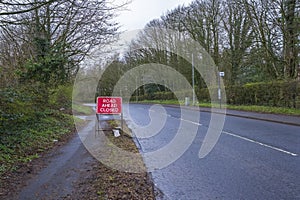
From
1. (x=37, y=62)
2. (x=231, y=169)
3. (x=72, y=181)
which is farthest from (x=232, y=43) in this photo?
(x=72, y=181)

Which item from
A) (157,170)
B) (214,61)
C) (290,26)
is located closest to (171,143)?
(157,170)

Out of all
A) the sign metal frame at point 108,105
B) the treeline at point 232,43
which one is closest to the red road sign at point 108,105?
the sign metal frame at point 108,105

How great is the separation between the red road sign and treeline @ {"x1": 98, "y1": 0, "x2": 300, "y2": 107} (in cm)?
1296

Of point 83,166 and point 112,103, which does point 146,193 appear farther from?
point 112,103

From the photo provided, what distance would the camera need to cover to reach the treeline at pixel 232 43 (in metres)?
22.0

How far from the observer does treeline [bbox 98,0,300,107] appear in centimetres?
2195

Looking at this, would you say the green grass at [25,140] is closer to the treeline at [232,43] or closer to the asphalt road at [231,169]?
the asphalt road at [231,169]

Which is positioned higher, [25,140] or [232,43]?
[232,43]

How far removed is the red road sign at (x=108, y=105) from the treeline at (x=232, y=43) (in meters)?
13.0

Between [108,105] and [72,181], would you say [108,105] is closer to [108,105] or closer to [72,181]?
[108,105]

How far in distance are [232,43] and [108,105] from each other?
2395 centimetres

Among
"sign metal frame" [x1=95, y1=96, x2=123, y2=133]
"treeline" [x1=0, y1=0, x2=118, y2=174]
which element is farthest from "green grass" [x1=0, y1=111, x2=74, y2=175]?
"sign metal frame" [x1=95, y1=96, x2=123, y2=133]

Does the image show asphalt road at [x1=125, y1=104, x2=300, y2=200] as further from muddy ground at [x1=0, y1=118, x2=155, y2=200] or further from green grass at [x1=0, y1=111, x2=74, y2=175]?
green grass at [x1=0, y1=111, x2=74, y2=175]

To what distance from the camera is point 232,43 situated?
31922 millimetres
